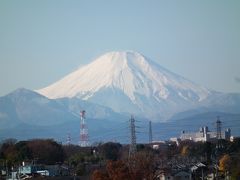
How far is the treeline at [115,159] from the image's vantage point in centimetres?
2666

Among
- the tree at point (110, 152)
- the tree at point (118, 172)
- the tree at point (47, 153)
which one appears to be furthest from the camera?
the tree at point (110, 152)

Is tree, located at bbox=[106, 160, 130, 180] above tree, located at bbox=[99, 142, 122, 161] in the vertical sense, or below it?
below

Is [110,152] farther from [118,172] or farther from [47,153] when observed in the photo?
[118,172]

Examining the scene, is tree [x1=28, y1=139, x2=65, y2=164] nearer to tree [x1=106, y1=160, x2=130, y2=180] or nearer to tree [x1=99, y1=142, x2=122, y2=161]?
tree [x1=99, y1=142, x2=122, y2=161]

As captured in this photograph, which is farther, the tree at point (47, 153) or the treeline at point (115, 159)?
the tree at point (47, 153)

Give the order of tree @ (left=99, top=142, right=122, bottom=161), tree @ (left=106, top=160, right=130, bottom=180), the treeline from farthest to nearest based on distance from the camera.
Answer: tree @ (left=99, top=142, right=122, bottom=161), the treeline, tree @ (left=106, top=160, right=130, bottom=180)

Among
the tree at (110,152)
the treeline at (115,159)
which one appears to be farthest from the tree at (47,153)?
the tree at (110,152)

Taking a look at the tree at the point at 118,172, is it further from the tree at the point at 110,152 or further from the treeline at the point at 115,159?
the tree at the point at 110,152

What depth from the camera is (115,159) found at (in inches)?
1645

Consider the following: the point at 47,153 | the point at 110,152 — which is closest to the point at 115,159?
the point at 47,153

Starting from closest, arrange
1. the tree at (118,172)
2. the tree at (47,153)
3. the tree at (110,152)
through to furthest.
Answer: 1. the tree at (118,172)
2. the tree at (47,153)
3. the tree at (110,152)

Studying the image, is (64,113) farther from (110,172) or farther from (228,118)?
(110,172)

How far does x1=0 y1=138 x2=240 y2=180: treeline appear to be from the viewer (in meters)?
26.7

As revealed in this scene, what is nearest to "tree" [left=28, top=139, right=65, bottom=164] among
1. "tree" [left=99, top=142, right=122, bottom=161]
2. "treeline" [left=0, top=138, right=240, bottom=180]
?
"treeline" [left=0, top=138, right=240, bottom=180]
